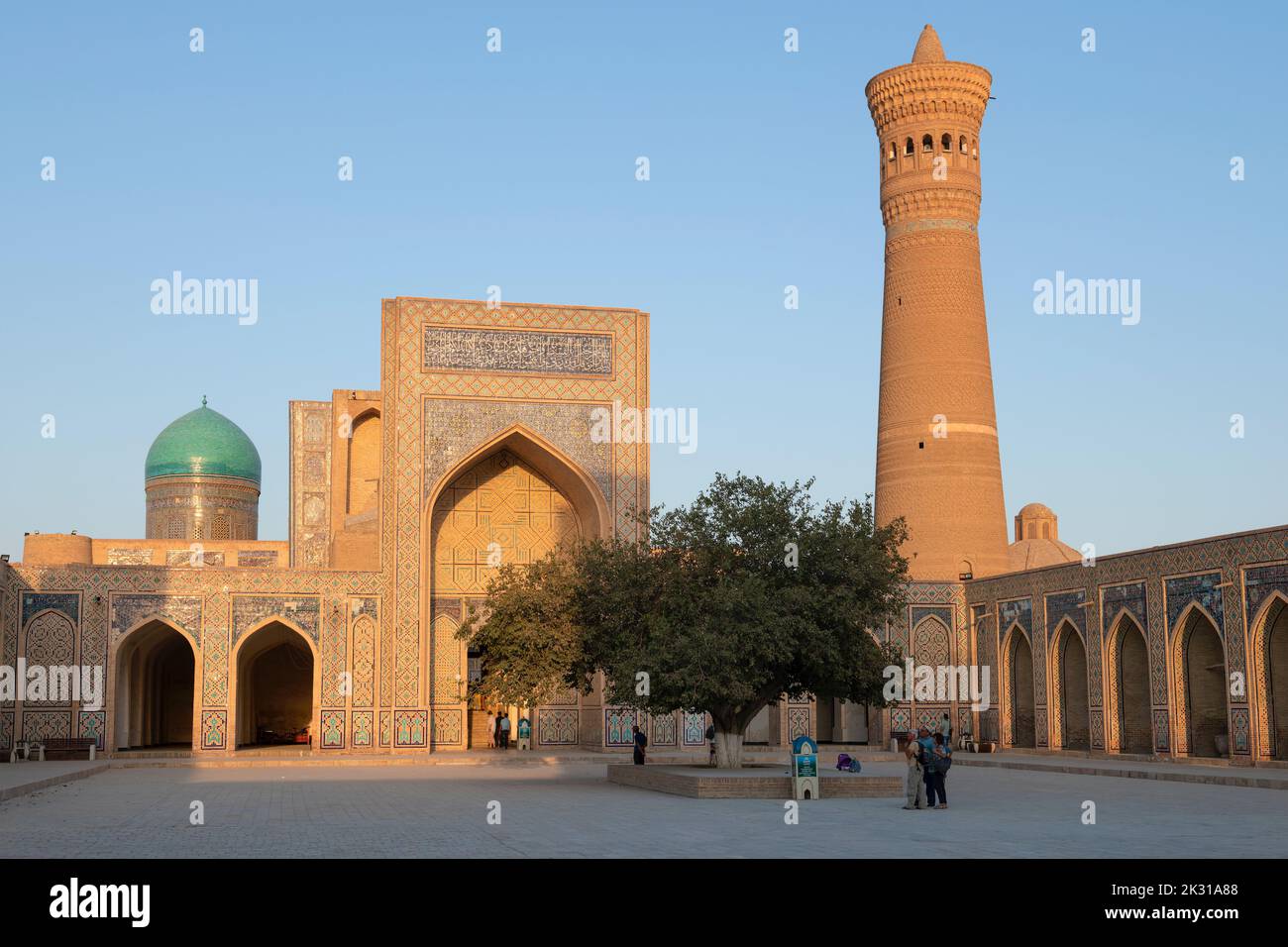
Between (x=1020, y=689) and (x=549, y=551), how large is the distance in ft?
31.2

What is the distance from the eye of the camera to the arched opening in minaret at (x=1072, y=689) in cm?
2611

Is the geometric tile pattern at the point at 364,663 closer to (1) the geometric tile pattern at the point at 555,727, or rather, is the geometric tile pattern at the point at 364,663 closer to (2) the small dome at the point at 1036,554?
(1) the geometric tile pattern at the point at 555,727

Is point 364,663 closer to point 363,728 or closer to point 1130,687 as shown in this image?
point 363,728

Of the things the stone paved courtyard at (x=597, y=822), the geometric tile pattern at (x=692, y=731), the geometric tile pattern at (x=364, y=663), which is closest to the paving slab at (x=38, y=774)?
the stone paved courtyard at (x=597, y=822)

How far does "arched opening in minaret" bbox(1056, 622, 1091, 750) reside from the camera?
26.1 meters

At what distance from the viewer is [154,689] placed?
31.3 meters

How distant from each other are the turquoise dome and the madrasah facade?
4.85 metres

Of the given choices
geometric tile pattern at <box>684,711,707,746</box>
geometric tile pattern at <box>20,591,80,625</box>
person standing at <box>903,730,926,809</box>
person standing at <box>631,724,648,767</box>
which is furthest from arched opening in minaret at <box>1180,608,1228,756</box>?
geometric tile pattern at <box>20,591,80,625</box>

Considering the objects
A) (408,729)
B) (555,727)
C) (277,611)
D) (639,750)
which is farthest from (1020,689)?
(277,611)

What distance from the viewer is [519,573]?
69.0ft

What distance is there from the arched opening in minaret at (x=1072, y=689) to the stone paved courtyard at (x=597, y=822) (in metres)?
7.19

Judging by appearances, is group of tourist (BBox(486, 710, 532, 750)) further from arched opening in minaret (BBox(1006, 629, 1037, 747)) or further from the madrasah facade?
arched opening in minaret (BBox(1006, 629, 1037, 747))

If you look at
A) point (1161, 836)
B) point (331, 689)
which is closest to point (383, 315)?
point (331, 689)
